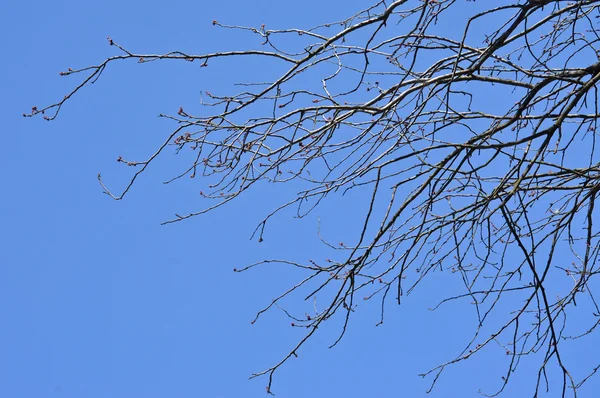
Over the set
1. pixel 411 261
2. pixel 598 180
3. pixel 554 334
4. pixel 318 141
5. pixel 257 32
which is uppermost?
pixel 257 32

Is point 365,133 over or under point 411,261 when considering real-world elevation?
over

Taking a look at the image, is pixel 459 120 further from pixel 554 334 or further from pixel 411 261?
pixel 554 334

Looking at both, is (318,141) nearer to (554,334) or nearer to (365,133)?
(365,133)

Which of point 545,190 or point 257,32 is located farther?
point 545,190

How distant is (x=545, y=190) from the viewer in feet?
13.4

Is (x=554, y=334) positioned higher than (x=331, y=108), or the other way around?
(x=331, y=108)

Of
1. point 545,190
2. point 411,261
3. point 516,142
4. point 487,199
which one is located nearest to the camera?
point 516,142

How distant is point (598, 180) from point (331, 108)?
1418 mm

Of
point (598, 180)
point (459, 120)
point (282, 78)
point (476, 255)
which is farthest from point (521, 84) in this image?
point (282, 78)

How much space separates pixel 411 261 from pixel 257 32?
1.37 metres

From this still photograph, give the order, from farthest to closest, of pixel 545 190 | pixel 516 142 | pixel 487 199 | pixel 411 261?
pixel 545 190 → pixel 411 261 → pixel 487 199 → pixel 516 142

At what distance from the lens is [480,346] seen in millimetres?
3807

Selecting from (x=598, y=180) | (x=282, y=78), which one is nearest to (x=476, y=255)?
(x=598, y=180)

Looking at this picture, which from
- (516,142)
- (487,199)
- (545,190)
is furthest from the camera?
(545,190)
